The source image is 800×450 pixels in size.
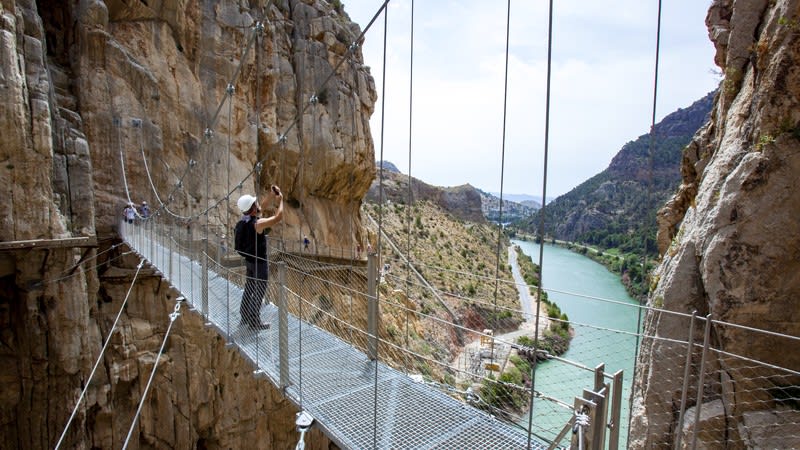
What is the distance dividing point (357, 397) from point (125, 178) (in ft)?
20.4

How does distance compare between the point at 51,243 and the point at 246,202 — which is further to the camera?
the point at 51,243

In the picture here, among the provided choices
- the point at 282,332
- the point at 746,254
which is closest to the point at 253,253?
the point at 282,332

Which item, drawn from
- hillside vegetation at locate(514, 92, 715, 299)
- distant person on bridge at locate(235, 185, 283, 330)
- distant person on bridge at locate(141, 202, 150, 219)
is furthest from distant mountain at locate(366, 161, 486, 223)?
distant person on bridge at locate(235, 185, 283, 330)

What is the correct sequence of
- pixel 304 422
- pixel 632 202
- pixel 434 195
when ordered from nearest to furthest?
pixel 304 422 → pixel 632 202 → pixel 434 195

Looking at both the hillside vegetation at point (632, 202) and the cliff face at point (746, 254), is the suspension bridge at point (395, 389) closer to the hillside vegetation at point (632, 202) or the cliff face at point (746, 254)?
Answer: the cliff face at point (746, 254)

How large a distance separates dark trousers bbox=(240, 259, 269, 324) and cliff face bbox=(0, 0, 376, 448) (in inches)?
73.1

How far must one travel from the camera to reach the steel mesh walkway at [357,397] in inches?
63.1

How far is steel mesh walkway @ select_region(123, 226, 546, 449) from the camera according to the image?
160cm

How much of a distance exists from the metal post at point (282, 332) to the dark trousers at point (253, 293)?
16.2 inches

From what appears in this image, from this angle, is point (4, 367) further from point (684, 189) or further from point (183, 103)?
point (684, 189)

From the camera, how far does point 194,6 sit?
25.1 feet

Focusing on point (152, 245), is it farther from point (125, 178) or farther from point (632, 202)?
point (632, 202)

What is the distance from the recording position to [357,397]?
6.39 ft

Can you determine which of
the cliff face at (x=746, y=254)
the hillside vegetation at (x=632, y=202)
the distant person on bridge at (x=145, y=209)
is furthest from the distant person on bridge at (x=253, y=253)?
the hillside vegetation at (x=632, y=202)
